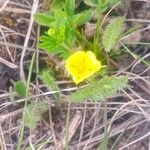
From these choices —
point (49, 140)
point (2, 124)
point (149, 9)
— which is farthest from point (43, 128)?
point (149, 9)

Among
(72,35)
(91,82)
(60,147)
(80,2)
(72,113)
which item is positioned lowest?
(60,147)

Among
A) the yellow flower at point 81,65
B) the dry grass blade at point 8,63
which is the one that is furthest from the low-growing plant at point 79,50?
the dry grass blade at point 8,63

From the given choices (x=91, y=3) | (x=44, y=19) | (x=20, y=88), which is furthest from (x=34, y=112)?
(x=91, y=3)

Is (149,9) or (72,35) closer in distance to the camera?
(72,35)

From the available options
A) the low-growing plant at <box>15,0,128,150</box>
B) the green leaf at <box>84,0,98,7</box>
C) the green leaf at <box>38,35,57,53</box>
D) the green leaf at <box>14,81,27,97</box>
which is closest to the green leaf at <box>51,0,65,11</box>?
the low-growing plant at <box>15,0,128,150</box>

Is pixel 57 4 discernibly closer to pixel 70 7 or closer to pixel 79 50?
pixel 70 7

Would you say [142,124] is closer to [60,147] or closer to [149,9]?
[60,147]
